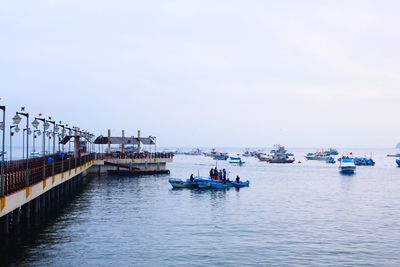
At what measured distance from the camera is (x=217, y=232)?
4203cm

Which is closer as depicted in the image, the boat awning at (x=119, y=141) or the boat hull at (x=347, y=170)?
the boat awning at (x=119, y=141)

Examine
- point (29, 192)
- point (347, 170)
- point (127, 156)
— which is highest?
point (127, 156)

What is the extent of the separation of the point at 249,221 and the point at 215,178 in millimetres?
36004

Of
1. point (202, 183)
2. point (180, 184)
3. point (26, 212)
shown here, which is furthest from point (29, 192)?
point (202, 183)

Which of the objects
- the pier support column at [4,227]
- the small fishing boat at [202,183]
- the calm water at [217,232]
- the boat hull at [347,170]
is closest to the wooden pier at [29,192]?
the pier support column at [4,227]

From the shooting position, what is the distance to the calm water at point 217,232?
33.0m

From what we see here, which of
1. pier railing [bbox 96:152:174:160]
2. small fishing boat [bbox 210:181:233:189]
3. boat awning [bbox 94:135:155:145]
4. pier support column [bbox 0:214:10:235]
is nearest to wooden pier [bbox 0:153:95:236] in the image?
pier support column [bbox 0:214:10:235]

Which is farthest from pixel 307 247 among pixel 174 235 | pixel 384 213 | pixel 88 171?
pixel 88 171

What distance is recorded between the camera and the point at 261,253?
34.5 m

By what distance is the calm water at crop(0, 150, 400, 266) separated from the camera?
3300cm

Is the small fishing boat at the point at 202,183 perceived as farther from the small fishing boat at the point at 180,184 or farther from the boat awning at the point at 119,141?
the boat awning at the point at 119,141

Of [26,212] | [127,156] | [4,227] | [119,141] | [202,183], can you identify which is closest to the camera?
[4,227]

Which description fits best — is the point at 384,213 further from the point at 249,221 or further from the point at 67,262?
the point at 67,262

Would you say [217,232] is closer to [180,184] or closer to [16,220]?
[16,220]
